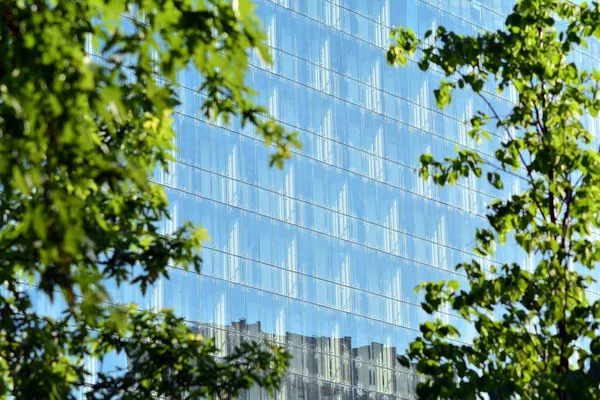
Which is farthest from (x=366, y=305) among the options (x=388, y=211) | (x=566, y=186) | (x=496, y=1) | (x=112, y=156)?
(x=112, y=156)

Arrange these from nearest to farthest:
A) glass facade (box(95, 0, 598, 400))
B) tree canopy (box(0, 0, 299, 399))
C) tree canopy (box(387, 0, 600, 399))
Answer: tree canopy (box(0, 0, 299, 399)) < tree canopy (box(387, 0, 600, 399)) < glass facade (box(95, 0, 598, 400))

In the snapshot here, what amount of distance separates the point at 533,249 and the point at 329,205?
57511 millimetres

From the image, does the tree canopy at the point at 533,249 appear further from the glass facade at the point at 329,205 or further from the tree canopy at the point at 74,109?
the glass facade at the point at 329,205

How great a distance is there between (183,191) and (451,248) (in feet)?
71.7

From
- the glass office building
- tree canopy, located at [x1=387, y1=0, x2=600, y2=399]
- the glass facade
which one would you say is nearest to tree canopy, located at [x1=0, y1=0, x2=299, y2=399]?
tree canopy, located at [x1=387, y1=0, x2=600, y2=399]

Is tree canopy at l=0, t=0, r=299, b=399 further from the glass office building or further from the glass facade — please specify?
the glass office building

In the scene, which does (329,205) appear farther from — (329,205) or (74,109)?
(74,109)

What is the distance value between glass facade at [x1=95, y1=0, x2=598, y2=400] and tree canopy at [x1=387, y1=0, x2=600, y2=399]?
45050 millimetres

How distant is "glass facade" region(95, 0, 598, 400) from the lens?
66.1 m

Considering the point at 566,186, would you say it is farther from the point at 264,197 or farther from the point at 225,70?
the point at 264,197

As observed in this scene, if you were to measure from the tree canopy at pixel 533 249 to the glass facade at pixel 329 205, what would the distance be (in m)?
45.0

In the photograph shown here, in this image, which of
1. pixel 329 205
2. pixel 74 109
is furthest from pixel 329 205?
pixel 74 109

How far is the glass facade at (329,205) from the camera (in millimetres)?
66062

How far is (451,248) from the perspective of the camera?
81750 millimetres
